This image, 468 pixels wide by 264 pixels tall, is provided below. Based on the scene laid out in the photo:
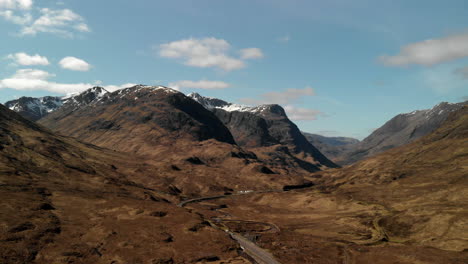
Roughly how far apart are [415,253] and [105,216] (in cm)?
12465

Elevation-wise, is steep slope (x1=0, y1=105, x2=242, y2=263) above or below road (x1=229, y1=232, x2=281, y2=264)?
above

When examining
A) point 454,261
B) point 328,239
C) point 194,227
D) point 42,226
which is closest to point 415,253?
point 454,261

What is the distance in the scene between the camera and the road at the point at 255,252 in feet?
397

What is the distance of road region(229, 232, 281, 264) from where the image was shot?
397 ft

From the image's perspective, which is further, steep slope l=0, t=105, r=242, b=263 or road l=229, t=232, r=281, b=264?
road l=229, t=232, r=281, b=264

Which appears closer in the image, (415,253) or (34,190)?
(415,253)

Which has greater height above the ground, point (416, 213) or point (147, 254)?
point (416, 213)

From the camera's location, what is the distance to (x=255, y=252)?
130m

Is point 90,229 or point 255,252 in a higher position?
point 90,229

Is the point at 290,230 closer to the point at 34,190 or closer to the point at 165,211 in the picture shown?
the point at 165,211

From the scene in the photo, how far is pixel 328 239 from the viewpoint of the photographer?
152 metres

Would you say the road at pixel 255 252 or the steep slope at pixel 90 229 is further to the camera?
the road at pixel 255 252

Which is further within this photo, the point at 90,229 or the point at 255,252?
the point at 90,229

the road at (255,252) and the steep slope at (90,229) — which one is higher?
the steep slope at (90,229)
